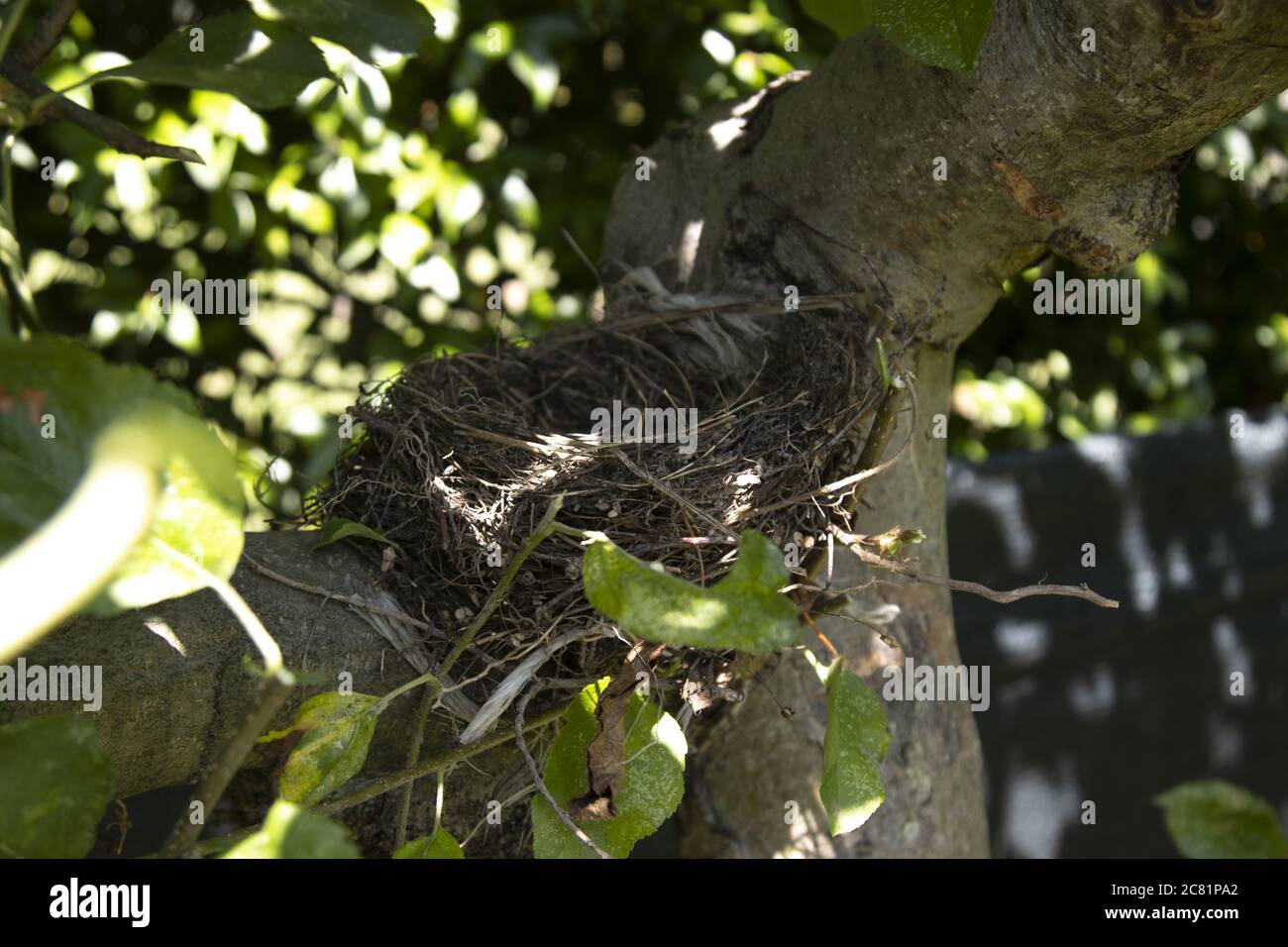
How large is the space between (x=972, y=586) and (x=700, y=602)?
0.90 feet

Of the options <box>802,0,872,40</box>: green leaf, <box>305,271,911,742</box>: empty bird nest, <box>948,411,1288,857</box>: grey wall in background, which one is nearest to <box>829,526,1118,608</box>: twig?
→ <box>305,271,911,742</box>: empty bird nest

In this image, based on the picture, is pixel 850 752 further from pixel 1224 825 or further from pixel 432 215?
pixel 432 215

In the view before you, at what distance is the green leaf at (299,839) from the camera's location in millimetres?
457

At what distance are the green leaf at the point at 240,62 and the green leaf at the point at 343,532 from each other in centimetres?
37

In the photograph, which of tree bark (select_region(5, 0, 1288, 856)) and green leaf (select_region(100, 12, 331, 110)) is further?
green leaf (select_region(100, 12, 331, 110))

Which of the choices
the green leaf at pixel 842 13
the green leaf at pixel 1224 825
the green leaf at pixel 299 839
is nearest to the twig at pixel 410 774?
the green leaf at pixel 299 839

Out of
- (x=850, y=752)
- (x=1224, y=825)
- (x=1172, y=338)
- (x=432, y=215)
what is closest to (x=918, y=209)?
(x=850, y=752)

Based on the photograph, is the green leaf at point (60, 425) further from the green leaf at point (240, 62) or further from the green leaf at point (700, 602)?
the green leaf at point (240, 62)

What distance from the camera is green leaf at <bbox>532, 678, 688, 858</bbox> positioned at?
27.5 inches

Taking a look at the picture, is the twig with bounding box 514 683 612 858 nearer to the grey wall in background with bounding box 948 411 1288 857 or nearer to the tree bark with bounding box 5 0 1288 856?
the tree bark with bounding box 5 0 1288 856

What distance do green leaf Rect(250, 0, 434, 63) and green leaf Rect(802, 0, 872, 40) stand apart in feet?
1.21

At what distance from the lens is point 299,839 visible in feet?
1.51
